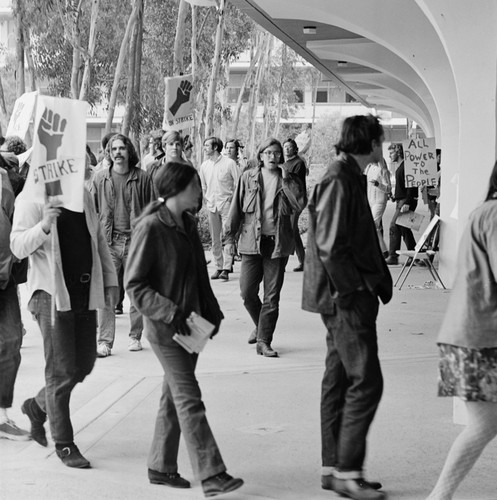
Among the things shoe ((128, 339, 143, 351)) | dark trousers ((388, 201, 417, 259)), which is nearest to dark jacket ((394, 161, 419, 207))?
dark trousers ((388, 201, 417, 259))

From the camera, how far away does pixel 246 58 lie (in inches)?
3012

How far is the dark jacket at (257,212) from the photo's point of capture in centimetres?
934

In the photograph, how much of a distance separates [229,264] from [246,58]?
62419 mm

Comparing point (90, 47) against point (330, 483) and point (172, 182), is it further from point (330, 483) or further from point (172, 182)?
point (330, 483)

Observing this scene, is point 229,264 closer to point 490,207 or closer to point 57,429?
point 57,429

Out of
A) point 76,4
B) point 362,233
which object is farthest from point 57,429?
point 76,4

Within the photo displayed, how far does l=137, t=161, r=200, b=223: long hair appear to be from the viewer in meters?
5.52

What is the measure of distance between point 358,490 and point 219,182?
A: 1091cm

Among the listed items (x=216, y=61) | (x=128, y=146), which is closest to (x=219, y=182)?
(x=128, y=146)

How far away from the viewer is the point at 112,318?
9.27m

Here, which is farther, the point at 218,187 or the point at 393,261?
the point at 393,261

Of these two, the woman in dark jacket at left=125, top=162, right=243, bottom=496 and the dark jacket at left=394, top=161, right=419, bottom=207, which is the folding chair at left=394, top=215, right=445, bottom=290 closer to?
the dark jacket at left=394, top=161, right=419, bottom=207

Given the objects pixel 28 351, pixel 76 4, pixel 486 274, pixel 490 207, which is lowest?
pixel 28 351

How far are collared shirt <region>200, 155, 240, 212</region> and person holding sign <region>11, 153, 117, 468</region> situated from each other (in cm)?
974
